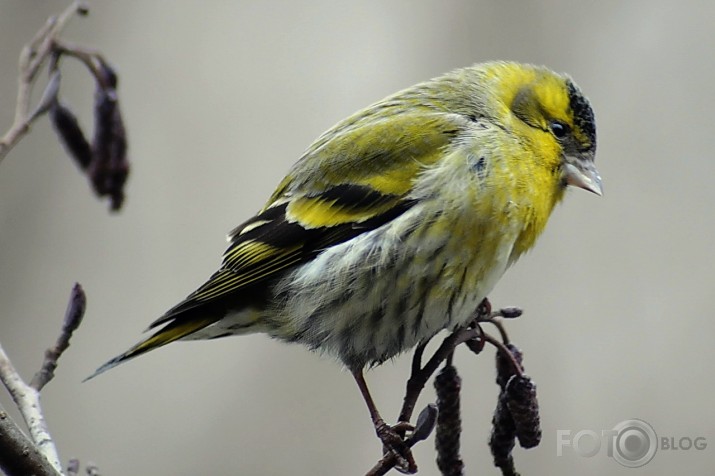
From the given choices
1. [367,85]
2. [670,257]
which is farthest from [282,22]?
[670,257]

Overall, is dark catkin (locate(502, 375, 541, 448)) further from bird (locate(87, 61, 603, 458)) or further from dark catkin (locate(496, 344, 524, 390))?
bird (locate(87, 61, 603, 458))

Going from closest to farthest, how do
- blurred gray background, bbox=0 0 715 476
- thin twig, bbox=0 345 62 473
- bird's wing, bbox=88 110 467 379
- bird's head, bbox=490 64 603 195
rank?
thin twig, bbox=0 345 62 473, bird's wing, bbox=88 110 467 379, bird's head, bbox=490 64 603 195, blurred gray background, bbox=0 0 715 476

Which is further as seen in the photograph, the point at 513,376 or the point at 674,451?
the point at 674,451

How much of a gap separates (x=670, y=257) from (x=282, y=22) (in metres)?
2.38

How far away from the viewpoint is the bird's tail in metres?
2.44

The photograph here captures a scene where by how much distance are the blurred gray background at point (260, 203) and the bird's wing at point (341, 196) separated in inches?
53.4

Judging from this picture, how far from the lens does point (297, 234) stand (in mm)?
2660

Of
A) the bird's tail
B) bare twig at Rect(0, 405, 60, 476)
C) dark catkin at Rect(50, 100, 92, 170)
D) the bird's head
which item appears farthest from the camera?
the bird's head

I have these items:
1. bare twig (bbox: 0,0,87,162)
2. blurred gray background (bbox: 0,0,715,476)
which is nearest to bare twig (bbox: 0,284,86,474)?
bare twig (bbox: 0,0,87,162)

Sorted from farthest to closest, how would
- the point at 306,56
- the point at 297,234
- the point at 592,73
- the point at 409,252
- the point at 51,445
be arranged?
the point at 306,56
the point at 592,73
the point at 297,234
the point at 409,252
the point at 51,445

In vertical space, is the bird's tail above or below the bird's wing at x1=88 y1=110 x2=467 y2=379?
below

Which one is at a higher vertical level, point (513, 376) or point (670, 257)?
point (513, 376)

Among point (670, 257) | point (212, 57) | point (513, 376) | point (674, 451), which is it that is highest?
point (212, 57)

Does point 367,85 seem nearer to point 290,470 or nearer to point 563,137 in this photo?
point 290,470
